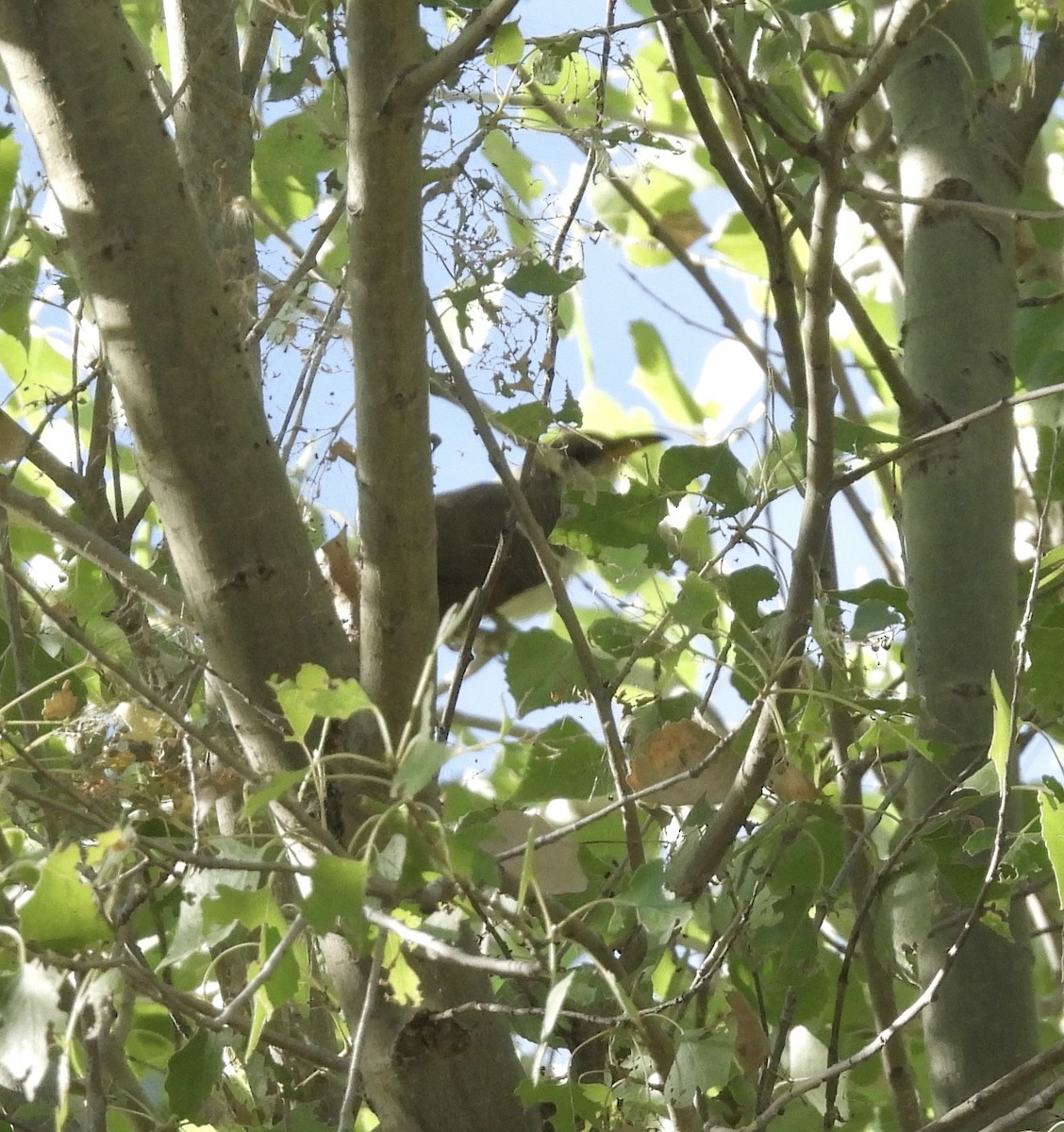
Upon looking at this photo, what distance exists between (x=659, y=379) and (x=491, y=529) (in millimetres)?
400

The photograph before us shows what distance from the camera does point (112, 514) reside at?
1295mm

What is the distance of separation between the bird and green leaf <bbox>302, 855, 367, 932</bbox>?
1371 mm

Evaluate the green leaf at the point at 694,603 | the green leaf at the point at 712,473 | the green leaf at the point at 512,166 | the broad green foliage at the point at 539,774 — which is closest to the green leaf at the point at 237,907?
the broad green foliage at the point at 539,774

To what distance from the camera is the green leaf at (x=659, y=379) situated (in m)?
1.84

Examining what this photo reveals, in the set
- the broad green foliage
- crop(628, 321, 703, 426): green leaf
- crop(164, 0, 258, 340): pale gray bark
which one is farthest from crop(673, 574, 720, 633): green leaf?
crop(628, 321, 703, 426): green leaf

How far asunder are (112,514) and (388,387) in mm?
531

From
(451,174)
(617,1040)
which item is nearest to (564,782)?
(617,1040)

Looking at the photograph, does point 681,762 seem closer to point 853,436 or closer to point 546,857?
point 546,857

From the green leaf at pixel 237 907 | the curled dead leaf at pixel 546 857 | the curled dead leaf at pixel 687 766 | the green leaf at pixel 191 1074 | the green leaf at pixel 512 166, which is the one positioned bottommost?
the green leaf at pixel 191 1074

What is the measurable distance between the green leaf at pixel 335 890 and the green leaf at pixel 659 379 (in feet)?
4.51

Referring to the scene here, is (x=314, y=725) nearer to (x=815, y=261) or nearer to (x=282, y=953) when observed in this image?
(x=282, y=953)

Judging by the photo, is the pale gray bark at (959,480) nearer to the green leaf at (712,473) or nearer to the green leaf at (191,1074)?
the green leaf at (712,473)

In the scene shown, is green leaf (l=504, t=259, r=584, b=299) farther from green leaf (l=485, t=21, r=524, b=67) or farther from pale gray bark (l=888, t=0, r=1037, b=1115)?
pale gray bark (l=888, t=0, r=1037, b=1115)

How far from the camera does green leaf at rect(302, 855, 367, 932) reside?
521mm
